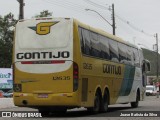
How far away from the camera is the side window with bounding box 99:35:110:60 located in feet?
70.4

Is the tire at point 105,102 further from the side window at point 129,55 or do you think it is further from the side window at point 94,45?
the side window at point 129,55

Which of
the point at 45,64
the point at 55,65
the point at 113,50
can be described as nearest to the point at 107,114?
the point at 55,65

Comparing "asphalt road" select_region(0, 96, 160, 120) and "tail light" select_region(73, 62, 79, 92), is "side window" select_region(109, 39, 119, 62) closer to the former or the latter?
"asphalt road" select_region(0, 96, 160, 120)

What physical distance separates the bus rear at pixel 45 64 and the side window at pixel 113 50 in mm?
4571

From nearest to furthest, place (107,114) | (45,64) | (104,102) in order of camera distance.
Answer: (45,64) < (107,114) < (104,102)

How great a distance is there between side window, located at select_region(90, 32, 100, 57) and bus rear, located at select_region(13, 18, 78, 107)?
1830 millimetres

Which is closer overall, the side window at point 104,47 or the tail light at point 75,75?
the tail light at point 75,75

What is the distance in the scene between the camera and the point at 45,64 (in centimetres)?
1880

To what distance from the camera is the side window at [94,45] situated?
20292mm

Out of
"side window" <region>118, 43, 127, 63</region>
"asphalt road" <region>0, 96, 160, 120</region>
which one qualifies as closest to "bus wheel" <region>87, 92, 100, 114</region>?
"asphalt road" <region>0, 96, 160, 120</region>

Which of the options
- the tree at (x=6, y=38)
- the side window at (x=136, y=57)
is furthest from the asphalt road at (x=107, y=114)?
the tree at (x=6, y=38)

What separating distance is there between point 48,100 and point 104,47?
4.49 metres

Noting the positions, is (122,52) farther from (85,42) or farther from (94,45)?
(85,42)

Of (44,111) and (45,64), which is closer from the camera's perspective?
(45,64)
